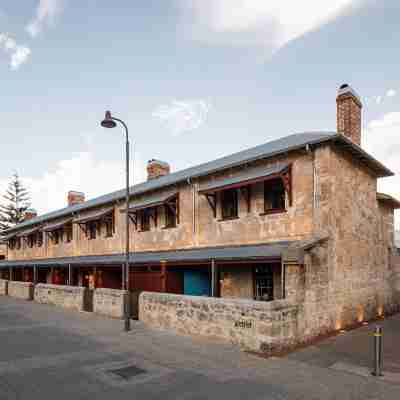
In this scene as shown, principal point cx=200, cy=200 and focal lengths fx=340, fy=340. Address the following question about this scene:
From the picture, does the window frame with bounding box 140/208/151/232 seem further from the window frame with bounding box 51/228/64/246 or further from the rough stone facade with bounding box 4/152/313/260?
the window frame with bounding box 51/228/64/246

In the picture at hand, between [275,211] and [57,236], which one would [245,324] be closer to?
[275,211]

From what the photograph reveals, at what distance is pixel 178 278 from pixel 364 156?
9.57m

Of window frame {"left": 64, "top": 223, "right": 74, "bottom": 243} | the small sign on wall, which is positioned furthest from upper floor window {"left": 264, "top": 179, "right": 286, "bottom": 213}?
window frame {"left": 64, "top": 223, "right": 74, "bottom": 243}

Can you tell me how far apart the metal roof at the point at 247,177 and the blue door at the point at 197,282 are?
14.0ft

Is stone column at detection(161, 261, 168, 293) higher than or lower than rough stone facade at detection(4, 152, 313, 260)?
lower

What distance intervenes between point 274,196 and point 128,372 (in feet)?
27.0

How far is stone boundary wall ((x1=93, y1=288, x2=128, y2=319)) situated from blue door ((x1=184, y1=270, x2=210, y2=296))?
298 centimetres

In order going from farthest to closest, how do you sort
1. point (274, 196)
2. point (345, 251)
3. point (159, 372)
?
1. point (274, 196)
2. point (345, 251)
3. point (159, 372)

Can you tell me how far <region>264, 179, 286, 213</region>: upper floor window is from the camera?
1289 centimetres

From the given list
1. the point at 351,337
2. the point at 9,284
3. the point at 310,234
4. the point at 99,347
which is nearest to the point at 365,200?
the point at 310,234

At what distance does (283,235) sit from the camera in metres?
12.4

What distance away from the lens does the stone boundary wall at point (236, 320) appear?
9.05m

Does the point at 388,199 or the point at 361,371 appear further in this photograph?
the point at 388,199

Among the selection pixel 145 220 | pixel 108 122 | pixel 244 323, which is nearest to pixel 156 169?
pixel 145 220
